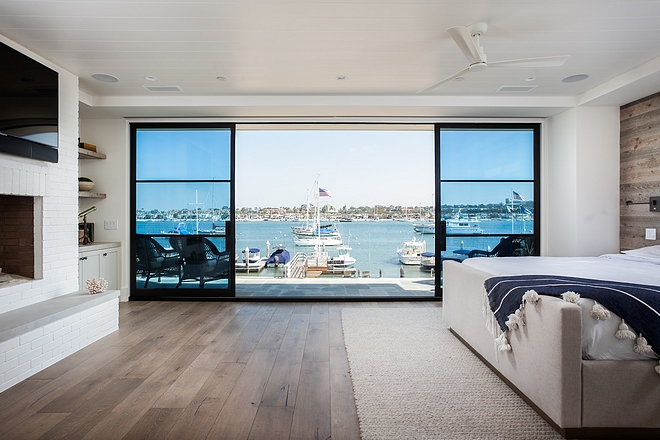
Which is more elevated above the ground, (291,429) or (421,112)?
(421,112)

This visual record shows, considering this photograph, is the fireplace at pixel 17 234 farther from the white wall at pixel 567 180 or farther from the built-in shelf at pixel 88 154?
the white wall at pixel 567 180

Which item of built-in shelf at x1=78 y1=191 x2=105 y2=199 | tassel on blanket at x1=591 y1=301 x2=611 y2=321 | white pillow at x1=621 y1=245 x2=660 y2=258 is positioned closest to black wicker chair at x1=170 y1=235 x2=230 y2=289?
built-in shelf at x1=78 y1=191 x2=105 y2=199

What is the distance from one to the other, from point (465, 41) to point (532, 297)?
1816 mm

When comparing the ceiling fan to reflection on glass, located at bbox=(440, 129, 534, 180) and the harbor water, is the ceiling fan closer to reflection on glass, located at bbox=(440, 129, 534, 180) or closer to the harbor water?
reflection on glass, located at bbox=(440, 129, 534, 180)

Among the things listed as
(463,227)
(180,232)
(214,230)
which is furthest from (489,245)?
(180,232)

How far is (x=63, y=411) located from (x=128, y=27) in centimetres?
251

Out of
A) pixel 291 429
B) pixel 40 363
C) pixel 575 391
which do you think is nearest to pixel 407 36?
pixel 575 391

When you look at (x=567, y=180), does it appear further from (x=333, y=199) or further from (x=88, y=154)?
(x=333, y=199)

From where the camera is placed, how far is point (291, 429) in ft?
6.30

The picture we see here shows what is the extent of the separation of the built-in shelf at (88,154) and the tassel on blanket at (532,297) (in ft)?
15.3

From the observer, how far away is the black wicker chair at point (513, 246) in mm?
5051

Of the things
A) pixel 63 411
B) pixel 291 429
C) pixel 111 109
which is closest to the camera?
pixel 291 429

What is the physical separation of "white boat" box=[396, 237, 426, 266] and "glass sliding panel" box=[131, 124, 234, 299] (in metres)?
4.92

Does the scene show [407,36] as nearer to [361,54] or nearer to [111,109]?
[361,54]
